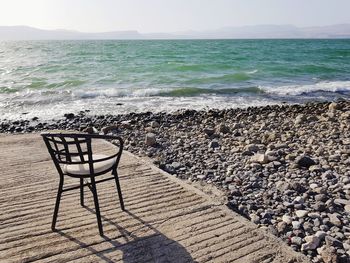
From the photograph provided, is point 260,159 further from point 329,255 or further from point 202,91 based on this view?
point 202,91

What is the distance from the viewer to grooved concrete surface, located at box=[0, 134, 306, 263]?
338 centimetres

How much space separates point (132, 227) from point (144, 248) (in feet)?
1.38

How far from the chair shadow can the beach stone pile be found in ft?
3.83

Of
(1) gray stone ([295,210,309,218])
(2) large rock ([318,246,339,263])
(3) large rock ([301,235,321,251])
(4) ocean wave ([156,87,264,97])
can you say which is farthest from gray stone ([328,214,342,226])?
(4) ocean wave ([156,87,264,97])

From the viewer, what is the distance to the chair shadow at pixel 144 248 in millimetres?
3309

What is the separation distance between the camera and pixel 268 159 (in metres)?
6.38

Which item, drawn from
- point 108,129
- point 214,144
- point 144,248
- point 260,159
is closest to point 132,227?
point 144,248

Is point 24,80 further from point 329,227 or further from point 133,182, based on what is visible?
point 329,227

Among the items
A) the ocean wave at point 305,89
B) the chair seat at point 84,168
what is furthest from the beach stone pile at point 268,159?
the ocean wave at point 305,89

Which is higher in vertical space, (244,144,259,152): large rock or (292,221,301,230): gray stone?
(292,221,301,230): gray stone

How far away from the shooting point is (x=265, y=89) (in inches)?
733

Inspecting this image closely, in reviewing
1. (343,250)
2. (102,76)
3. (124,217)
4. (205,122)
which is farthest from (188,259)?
(102,76)

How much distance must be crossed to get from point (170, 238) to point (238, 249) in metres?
0.68

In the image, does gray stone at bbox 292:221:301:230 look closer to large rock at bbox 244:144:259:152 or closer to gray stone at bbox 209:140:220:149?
large rock at bbox 244:144:259:152
